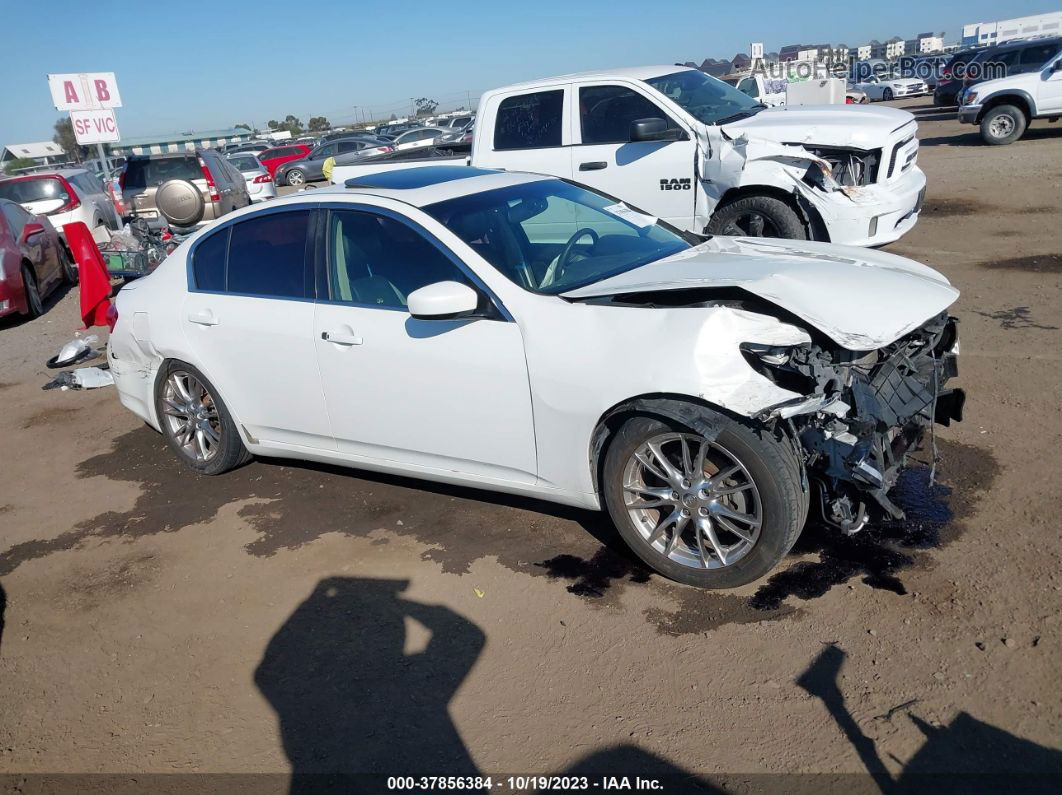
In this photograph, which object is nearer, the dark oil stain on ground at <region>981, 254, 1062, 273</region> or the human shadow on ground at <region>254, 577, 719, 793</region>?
the human shadow on ground at <region>254, 577, 719, 793</region>

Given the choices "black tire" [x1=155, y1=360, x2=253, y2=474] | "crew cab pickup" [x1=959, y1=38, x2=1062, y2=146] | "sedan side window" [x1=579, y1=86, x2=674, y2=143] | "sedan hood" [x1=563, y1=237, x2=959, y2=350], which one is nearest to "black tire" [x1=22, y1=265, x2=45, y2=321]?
"black tire" [x1=155, y1=360, x2=253, y2=474]

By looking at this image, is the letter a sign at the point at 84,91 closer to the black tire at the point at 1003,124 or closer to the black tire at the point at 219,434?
the black tire at the point at 219,434

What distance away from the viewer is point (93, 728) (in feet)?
11.0

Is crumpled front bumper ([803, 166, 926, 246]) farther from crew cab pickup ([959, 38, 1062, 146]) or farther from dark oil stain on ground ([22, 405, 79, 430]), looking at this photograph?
crew cab pickup ([959, 38, 1062, 146])

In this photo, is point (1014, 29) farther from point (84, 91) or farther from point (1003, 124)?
point (84, 91)

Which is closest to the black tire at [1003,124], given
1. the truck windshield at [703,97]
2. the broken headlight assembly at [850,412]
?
the truck windshield at [703,97]

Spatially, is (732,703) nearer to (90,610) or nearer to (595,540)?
(595,540)

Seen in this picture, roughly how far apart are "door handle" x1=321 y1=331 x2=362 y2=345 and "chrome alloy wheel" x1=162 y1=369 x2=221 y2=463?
1.24 metres

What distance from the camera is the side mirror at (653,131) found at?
7949 millimetres

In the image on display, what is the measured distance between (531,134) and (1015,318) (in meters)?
4.73

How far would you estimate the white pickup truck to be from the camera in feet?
25.2

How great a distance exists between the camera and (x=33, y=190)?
14477 millimetres

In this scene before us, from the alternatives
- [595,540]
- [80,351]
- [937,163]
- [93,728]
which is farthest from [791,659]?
[937,163]

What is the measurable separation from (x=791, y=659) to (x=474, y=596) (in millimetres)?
1396
